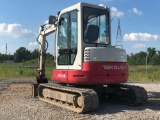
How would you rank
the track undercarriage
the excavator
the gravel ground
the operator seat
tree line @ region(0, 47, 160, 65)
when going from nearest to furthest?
the gravel ground → the track undercarriage → the excavator → the operator seat → tree line @ region(0, 47, 160, 65)

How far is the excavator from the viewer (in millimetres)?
9180

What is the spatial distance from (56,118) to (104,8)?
431cm

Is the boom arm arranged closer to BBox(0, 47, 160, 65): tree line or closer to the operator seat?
the operator seat

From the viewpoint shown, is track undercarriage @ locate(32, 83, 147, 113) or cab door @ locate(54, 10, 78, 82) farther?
cab door @ locate(54, 10, 78, 82)

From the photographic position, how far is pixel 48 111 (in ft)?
28.6

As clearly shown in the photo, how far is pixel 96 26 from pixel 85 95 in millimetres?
2626

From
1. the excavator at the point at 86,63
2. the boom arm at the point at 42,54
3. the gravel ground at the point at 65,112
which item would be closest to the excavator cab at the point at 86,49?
the excavator at the point at 86,63

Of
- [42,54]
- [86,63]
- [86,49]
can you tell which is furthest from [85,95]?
[42,54]

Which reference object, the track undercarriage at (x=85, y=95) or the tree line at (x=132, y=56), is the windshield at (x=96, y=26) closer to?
the track undercarriage at (x=85, y=95)

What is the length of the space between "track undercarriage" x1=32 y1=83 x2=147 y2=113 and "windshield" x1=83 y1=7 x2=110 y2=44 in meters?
1.62

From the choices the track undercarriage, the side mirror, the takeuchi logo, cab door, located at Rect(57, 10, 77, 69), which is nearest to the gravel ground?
the track undercarriage

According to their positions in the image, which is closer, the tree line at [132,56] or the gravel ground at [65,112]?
the gravel ground at [65,112]

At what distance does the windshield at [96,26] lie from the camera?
9691mm

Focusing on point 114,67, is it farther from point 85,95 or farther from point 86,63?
point 85,95
